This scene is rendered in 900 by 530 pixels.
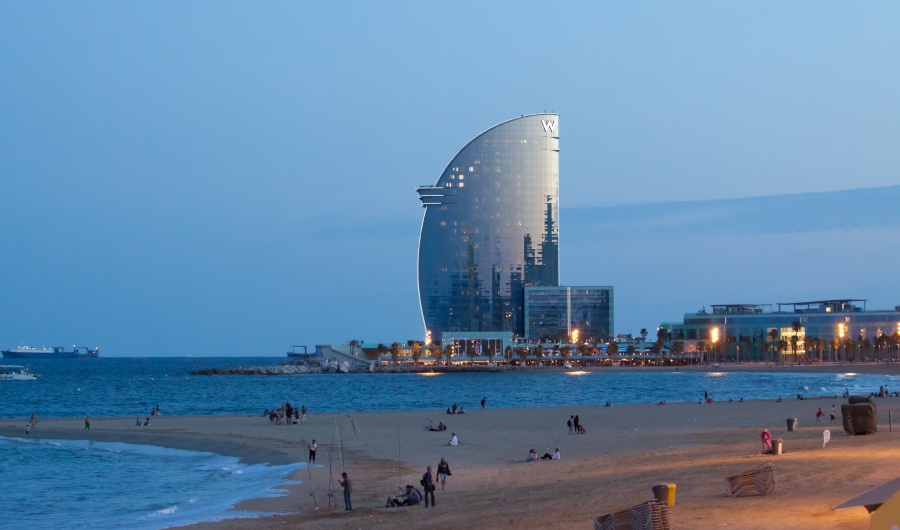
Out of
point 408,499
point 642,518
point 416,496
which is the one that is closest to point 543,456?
point 416,496

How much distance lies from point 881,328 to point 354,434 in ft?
580

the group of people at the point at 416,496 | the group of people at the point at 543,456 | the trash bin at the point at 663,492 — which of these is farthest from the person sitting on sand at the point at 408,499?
the group of people at the point at 543,456

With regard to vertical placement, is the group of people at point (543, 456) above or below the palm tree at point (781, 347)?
below

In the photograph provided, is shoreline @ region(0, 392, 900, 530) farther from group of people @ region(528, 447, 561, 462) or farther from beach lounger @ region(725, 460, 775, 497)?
group of people @ region(528, 447, 561, 462)

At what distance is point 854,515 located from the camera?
54.7 ft

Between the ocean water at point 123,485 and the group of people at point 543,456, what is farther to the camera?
the group of people at point 543,456

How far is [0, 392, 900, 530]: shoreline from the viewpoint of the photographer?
784 inches

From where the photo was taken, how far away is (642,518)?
15766 mm

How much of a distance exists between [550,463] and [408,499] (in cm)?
899

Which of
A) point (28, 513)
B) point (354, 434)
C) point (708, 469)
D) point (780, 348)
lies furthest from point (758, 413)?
point (780, 348)

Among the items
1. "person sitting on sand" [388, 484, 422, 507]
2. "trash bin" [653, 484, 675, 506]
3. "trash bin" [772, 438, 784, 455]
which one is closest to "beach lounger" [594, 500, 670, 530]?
"trash bin" [653, 484, 675, 506]

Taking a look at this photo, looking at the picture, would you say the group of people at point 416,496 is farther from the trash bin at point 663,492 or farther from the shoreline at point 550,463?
the trash bin at point 663,492

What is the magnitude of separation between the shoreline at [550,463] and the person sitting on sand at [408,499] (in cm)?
44

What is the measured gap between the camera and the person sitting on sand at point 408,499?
983 inches
